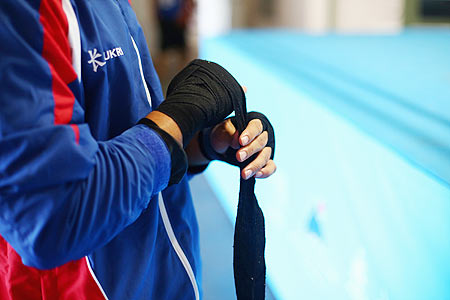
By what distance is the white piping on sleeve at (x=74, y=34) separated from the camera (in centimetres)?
50

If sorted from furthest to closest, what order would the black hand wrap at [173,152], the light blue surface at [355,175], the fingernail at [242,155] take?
the light blue surface at [355,175]
the fingernail at [242,155]
the black hand wrap at [173,152]

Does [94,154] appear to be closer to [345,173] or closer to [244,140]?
[244,140]

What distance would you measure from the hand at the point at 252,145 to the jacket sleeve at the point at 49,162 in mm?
183

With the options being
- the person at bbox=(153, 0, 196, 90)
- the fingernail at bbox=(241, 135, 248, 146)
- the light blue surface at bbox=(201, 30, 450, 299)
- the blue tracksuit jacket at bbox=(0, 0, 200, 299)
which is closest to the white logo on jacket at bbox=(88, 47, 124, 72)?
the blue tracksuit jacket at bbox=(0, 0, 200, 299)

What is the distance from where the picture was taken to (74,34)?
500 millimetres

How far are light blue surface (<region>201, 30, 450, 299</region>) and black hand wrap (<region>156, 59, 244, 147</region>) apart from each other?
1.13 ft

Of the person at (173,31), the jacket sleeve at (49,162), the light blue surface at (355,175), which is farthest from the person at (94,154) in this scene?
the person at (173,31)

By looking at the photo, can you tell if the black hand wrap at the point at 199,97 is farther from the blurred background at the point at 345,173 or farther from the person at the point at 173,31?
the person at the point at 173,31

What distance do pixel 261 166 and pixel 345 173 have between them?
0.38 metres

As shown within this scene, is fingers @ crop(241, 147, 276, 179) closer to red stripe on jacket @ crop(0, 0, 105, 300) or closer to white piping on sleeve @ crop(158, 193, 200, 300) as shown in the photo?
white piping on sleeve @ crop(158, 193, 200, 300)

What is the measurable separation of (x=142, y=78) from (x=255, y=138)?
180mm

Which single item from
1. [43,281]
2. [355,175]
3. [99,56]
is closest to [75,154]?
[99,56]

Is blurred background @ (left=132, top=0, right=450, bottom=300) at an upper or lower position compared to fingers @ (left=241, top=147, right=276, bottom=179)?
lower

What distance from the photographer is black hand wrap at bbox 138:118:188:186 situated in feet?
1.75
